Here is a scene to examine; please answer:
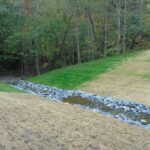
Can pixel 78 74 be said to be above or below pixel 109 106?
below

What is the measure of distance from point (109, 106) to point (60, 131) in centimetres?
873

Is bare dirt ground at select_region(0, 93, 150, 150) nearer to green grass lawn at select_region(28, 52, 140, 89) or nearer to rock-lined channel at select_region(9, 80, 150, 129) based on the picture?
rock-lined channel at select_region(9, 80, 150, 129)

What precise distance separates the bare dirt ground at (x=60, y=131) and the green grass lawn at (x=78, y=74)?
44.4ft

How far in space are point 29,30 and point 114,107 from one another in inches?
789

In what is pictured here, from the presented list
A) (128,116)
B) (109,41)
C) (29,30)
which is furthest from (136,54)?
(128,116)

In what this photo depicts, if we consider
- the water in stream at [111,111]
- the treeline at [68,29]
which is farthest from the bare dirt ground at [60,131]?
the treeline at [68,29]

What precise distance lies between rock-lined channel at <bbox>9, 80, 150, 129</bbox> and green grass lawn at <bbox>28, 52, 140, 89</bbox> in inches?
70.6

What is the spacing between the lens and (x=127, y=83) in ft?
80.6

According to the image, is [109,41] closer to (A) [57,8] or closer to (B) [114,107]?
(A) [57,8]

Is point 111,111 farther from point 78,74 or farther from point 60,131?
point 78,74

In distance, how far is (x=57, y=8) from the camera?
121ft

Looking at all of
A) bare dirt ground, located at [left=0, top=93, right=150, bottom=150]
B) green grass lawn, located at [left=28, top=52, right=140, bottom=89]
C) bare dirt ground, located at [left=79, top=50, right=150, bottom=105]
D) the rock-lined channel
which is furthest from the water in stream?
green grass lawn, located at [left=28, top=52, right=140, bottom=89]

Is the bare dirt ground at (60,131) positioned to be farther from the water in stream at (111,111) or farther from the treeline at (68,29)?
the treeline at (68,29)

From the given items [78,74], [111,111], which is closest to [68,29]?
[78,74]
